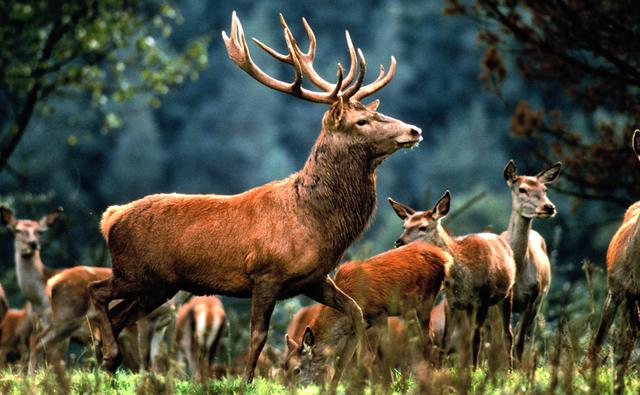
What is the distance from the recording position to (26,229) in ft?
38.9

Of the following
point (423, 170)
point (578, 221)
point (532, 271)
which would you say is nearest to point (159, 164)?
point (423, 170)

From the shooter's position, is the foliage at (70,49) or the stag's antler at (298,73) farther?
the foliage at (70,49)

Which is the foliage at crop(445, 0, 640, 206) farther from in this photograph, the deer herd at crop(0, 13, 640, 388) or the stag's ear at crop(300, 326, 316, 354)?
the stag's ear at crop(300, 326, 316, 354)

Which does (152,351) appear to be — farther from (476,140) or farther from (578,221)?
(476,140)

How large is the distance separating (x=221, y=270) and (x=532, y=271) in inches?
131

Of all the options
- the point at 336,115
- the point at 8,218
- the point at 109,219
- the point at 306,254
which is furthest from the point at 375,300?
the point at 8,218

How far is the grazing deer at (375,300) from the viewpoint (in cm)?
815

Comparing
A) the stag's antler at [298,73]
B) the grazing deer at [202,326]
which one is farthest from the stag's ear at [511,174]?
the grazing deer at [202,326]

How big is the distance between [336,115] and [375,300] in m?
1.81

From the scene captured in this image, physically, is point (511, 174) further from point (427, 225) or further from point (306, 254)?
point (306, 254)

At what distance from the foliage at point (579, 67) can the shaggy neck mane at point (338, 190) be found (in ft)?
14.2

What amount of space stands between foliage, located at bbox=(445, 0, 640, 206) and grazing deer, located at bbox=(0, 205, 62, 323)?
196 inches

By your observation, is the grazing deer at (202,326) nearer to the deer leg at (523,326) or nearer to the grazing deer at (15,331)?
the grazing deer at (15,331)

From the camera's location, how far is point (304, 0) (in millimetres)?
54406
